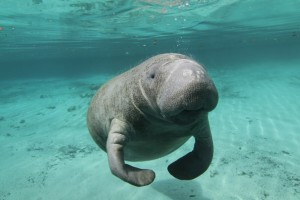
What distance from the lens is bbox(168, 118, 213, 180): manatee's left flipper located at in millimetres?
4137

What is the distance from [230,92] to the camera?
64.8ft

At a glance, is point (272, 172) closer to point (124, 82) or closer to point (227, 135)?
point (227, 135)

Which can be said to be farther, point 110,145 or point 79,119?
point 79,119

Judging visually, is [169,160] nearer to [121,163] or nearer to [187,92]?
[121,163]

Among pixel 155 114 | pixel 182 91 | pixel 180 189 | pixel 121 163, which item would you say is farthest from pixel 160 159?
pixel 182 91

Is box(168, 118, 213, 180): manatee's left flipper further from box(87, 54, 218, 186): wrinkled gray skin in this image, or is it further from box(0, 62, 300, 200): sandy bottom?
box(0, 62, 300, 200): sandy bottom

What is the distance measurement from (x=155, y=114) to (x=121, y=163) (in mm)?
680

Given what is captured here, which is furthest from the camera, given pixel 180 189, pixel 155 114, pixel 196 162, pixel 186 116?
pixel 180 189

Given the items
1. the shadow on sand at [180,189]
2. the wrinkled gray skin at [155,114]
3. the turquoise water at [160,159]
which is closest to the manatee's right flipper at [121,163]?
the wrinkled gray skin at [155,114]

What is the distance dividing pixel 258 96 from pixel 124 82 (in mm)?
15312

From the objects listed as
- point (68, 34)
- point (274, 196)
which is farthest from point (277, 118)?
point (68, 34)

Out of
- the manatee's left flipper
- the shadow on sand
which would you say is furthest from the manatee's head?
the shadow on sand

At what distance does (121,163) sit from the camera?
352cm

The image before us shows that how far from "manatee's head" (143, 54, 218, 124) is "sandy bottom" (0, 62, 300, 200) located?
4487mm
